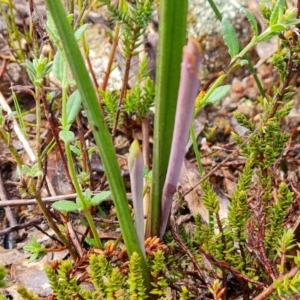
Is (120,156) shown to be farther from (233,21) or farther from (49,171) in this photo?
(233,21)

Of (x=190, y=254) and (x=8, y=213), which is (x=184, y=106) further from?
(x=8, y=213)

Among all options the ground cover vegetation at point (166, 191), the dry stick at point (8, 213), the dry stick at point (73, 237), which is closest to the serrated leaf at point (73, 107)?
the ground cover vegetation at point (166, 191)

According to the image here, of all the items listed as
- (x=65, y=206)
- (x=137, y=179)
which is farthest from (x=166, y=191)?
(x=65, y=206)

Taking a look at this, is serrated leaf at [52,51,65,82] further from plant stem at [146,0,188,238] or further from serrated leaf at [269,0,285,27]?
serrated leaf at [269,0,285,27]

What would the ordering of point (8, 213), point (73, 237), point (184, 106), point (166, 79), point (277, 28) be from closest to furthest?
point (184, 106)
point (166, 79)
point (277, 28)
point (73, 237)
point (8, 213)

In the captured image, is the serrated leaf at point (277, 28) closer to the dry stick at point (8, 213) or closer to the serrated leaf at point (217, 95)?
the serrated leaf at point (217, 95)

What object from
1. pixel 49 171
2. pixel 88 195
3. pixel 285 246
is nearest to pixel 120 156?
pixel 49 171

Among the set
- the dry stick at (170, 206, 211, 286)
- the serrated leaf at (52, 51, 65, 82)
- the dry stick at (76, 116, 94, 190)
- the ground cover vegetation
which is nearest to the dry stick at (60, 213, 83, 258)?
the ground cover vegetation
